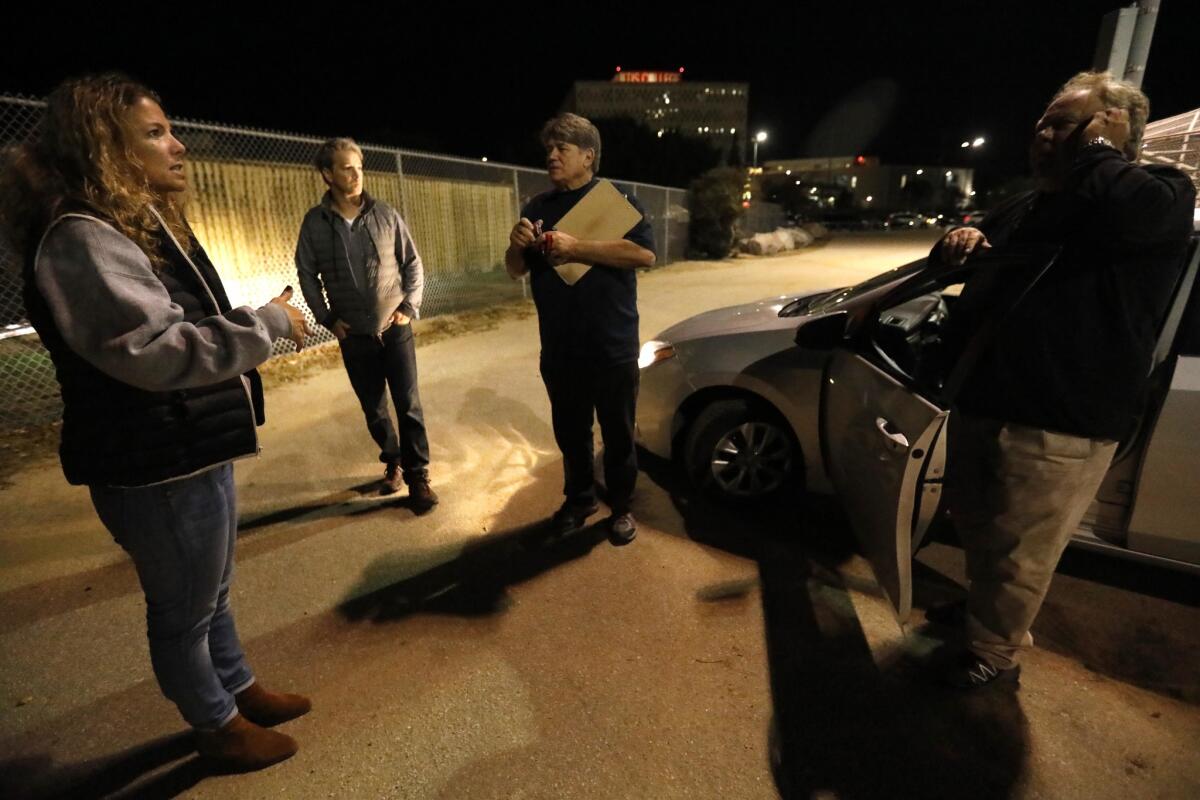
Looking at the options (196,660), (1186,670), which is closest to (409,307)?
(196,660)

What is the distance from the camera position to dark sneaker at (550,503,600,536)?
133 inches

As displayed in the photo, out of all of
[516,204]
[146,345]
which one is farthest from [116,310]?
[516,204]

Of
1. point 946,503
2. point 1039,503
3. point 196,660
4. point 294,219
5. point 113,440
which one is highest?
point 294,219

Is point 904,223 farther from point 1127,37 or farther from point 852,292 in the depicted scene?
point 852,292

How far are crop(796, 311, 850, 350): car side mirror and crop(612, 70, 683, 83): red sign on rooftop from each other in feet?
335

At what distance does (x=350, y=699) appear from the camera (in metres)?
2.27

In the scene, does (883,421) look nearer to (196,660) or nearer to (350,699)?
(350,699)

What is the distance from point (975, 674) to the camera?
2.26m

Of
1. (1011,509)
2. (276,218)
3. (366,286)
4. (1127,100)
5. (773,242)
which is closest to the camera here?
(1127,100)

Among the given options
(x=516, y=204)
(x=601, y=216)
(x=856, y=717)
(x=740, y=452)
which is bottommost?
(x=856, y=717)

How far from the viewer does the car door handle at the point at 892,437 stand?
2.09 meters

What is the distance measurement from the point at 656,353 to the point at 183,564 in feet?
8.48

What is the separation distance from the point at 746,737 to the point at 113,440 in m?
2.07

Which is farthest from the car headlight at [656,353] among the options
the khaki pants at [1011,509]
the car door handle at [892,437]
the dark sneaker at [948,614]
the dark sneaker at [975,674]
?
the dark sneaker at [975,674]
